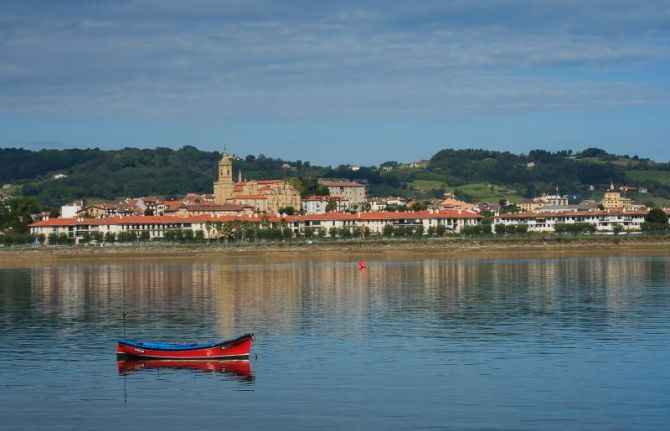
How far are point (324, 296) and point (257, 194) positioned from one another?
113 metres

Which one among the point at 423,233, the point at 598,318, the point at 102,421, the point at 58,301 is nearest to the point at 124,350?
the point at 102,421

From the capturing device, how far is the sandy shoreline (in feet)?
346

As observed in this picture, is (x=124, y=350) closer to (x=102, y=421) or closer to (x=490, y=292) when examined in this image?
(x=102, y=421)

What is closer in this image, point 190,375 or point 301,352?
point 190,375

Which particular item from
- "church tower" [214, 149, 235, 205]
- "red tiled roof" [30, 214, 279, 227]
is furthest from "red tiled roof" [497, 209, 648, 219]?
"church tower" [214, 149, 235, 205]

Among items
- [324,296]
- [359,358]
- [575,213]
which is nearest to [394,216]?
[575,213]

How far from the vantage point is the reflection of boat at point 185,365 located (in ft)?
94.4

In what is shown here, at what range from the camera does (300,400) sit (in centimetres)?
2408

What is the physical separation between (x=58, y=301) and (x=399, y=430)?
3423cm

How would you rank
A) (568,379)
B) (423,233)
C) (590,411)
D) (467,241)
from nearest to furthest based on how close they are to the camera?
(590,411) < (568,379) < (467,241) < (423,233)

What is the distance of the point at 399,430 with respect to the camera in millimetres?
20938

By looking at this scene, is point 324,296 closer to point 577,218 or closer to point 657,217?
point 657,217

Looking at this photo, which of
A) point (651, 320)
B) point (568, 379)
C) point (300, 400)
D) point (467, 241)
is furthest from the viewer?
point (467, 241)

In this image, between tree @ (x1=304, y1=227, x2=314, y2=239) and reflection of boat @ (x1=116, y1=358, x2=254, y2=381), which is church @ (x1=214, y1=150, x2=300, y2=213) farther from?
reflection of boat @ (x1=116, y1=358, x2=254, y2=381)
